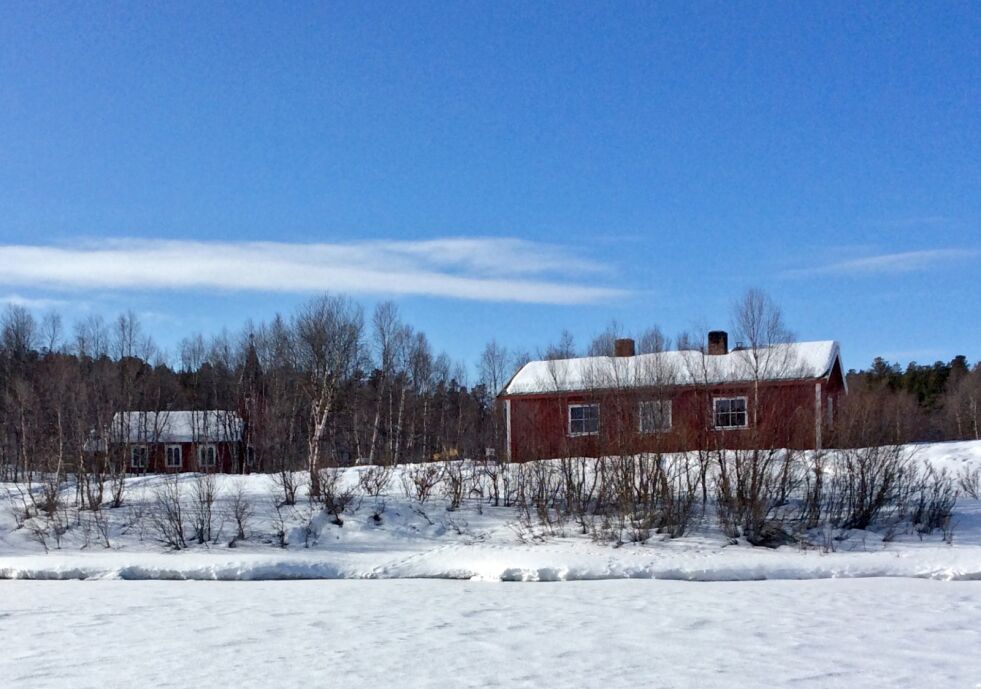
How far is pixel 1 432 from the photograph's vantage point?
46.0m

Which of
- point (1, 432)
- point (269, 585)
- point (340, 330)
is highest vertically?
point (340, 330)

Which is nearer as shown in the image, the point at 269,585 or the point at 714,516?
the point at 269,585

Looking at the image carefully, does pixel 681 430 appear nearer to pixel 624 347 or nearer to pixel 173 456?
pixel 624 347

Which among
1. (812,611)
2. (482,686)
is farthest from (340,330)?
(482,686)

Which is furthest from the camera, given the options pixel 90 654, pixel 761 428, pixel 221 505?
pixel 221 505

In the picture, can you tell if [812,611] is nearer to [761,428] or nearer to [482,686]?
[482,686]

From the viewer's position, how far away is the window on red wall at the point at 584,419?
1127 inches

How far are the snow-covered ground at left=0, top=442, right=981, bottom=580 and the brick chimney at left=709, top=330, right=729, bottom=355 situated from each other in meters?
10.3

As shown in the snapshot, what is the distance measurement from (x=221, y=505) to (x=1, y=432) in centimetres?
2655

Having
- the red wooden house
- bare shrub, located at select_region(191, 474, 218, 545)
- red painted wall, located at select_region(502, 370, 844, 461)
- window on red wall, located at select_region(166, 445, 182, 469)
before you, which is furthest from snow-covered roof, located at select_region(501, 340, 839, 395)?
window on red wall, located at select_region(166, 445, 182, 469)

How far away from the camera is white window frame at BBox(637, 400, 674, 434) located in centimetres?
2470

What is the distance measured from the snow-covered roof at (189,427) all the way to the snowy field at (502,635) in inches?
1420

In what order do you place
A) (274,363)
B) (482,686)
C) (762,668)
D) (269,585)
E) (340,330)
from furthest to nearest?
(274,363) → (340,330) → (269,585) → (762,668) → (482,686)

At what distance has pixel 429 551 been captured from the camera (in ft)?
73.5
